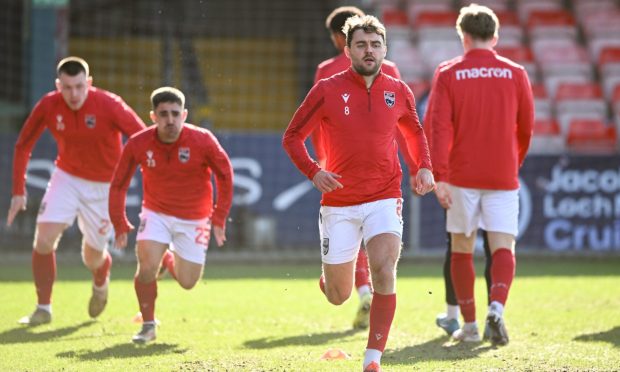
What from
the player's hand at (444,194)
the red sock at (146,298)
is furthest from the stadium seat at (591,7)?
the red sock at (146,298)

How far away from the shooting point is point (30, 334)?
8516 millimetres

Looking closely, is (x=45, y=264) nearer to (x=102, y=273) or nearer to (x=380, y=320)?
(x=102, y=273)

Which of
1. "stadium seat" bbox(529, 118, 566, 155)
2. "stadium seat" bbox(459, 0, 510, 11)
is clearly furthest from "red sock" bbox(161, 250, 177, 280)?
"stadium seat" bbox(459, 0, 510, 11)

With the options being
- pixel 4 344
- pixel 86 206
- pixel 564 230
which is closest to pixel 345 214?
pixel 4 344

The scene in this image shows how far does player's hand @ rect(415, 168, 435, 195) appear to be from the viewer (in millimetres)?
6664

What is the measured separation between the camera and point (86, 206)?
9555mm

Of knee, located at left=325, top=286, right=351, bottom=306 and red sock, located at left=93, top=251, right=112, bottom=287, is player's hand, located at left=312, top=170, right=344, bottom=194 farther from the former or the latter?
red sock, located at left=93, top=251, right=112, bottom=287

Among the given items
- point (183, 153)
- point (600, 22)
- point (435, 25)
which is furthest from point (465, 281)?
point (600, 22)

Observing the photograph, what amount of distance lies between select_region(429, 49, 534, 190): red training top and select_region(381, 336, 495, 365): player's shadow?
1.12m

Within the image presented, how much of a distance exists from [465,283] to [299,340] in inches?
49.8

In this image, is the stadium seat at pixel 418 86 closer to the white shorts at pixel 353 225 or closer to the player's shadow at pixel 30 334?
the player's shadow at pixel 30 334

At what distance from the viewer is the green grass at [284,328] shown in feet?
23.5

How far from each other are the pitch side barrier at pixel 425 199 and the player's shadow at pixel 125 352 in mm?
6744

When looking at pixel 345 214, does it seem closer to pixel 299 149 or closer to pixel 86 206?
pixel 299 149
